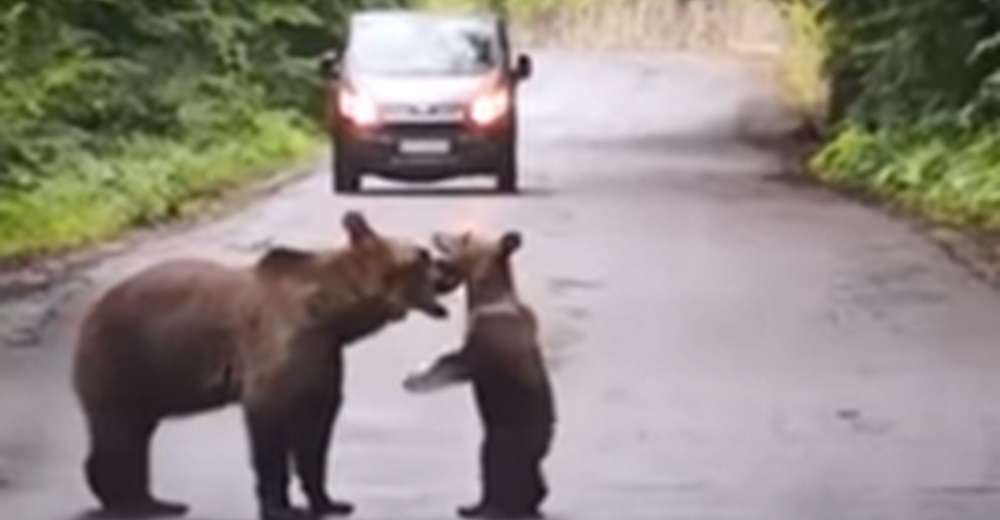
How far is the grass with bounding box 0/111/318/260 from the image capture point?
20.5 meters

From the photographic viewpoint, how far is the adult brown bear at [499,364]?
27.8 ft

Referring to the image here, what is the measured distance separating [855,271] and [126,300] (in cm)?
1056

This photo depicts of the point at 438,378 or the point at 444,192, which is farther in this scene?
the point at 444,192

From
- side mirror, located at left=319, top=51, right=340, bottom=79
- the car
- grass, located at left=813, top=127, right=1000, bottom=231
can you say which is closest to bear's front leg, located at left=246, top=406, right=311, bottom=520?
grass, located at left=813, top=127, right=1000, bottom=231

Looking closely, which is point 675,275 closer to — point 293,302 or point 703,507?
point 703,507

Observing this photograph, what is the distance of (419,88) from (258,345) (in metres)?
18.4

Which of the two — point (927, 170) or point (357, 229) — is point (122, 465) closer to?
point (357, 229)

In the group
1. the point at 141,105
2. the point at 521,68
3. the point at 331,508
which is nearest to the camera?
the point at 331,508

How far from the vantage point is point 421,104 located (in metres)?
26.6

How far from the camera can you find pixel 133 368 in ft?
28.1

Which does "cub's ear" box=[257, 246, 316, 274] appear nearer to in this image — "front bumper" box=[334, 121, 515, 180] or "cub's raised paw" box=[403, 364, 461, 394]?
"cub's raised paw" box=[403, 364, 461, 394]

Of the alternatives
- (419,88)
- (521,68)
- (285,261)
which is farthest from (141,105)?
(285,261)

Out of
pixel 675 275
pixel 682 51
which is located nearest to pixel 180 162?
pixel 675 275

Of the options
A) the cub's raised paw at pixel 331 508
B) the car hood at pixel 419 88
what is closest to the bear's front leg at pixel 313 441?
the cub's raised paw at pixel 331 508
